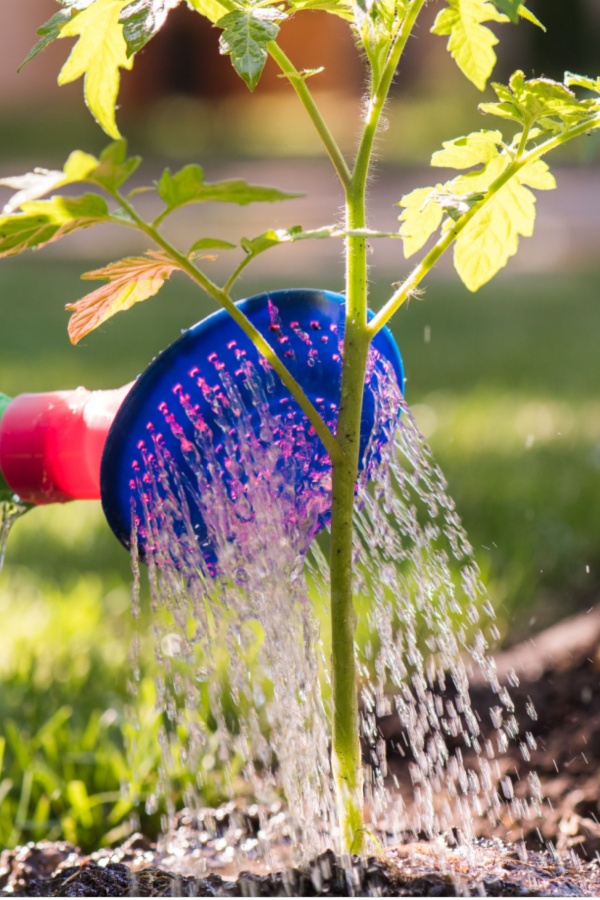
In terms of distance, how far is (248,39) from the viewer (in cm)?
104

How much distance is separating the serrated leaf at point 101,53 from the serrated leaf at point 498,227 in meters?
0.38

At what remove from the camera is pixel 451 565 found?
8.48 feet

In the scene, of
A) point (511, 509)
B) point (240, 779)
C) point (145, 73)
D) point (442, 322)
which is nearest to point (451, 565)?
point (511, 509)

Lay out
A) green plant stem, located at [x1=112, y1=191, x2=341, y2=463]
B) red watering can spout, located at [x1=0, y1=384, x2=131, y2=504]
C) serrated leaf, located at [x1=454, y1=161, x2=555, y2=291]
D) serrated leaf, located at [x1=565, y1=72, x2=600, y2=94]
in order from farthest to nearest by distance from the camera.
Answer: red watering can spout, located at [x1=0, y1=384, x2=131, y2=504] → serrated leaf, located at [x1=454, y1=161, x2=555, y2=291] → serrated leaf, located at [x1=565, y1=72, x2=600, y2=94] → green plant stem, located at [x1=112, y1=191, x2=341, y2=463]

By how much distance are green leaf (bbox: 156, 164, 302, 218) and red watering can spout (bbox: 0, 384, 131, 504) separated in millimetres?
405

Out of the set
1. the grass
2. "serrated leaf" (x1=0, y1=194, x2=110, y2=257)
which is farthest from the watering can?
the grass

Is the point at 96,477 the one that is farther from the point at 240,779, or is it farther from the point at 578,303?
the point at 578,303

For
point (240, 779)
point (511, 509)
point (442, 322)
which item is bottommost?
point (240, 779)

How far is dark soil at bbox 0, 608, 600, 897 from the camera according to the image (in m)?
1.13

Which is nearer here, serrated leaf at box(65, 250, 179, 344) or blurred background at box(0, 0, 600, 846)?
serrated leaf at box(65, 250, 179, 344)

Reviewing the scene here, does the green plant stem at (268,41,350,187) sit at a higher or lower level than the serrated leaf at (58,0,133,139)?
lower

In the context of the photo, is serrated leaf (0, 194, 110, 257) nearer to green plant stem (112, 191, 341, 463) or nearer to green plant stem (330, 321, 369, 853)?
green plant stem (112, 191, 341, 463)

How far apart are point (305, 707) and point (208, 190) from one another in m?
0.61

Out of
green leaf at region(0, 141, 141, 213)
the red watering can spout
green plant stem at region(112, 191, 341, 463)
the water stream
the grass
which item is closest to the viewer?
green leaf at region(0, 141, 141, 213)
